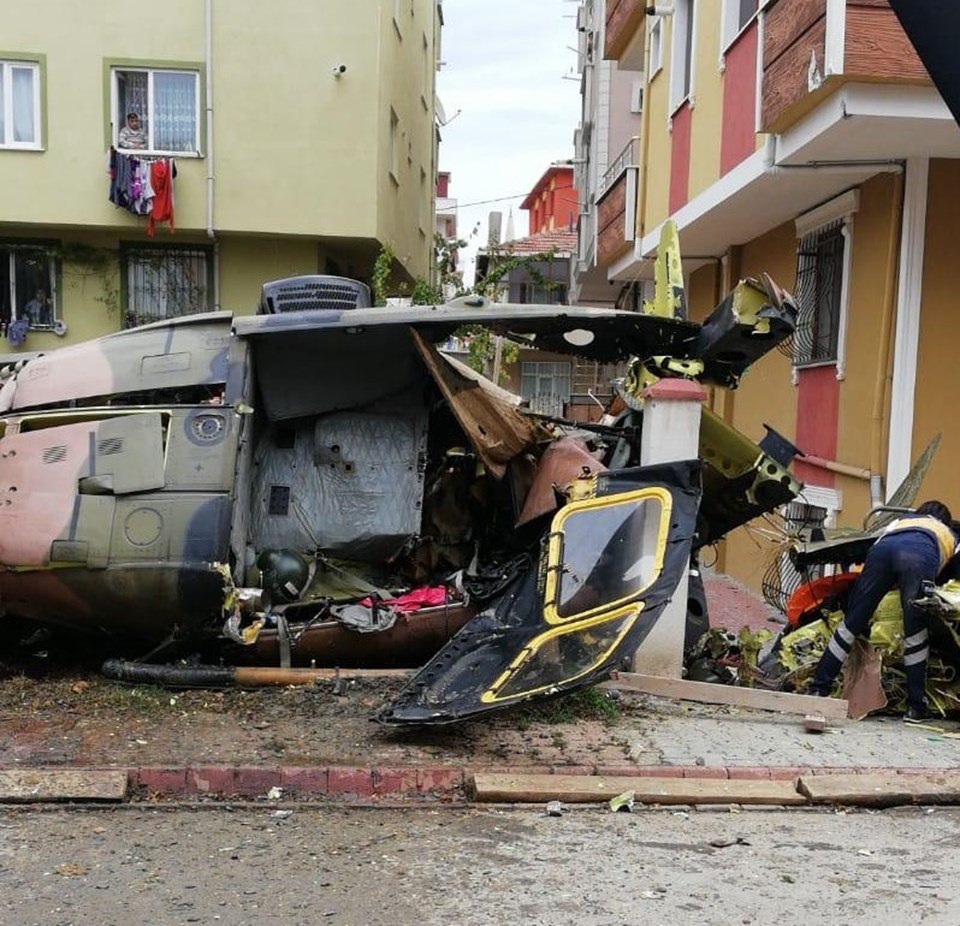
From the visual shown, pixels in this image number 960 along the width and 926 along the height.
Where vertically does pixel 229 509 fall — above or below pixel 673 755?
above

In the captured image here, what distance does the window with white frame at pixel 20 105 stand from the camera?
15125 millimetres

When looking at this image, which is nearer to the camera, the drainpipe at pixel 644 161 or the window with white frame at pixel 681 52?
the window with white frame at pixel 681 52

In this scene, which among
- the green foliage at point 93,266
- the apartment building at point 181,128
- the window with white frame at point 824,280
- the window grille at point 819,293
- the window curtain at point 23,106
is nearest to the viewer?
the window with white frame at point 824,280

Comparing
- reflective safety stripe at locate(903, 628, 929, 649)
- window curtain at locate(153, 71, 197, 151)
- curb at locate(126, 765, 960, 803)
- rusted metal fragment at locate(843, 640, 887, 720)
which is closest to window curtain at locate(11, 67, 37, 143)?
window curtain at locate(153, 71, 197, 151)

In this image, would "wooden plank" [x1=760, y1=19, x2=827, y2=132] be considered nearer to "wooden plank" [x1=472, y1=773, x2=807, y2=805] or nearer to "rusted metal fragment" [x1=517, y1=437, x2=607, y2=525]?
"rusted metal fragment" [x1=517, y1=437, x2=607, y2=525]

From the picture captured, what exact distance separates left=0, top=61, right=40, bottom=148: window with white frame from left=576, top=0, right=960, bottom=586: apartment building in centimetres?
999

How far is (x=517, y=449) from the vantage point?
6.90 meters

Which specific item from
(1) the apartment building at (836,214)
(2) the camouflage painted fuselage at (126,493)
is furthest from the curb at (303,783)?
(1) the apartment building at (836,214)

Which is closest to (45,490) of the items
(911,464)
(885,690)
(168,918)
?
(168,918)

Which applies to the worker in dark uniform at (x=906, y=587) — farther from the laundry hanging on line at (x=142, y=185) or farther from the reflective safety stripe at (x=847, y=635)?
the laundry hanging on line at (x=142, y=185)

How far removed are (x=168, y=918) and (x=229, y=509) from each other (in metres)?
2.82

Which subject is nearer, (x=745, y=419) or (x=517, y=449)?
(x=517, y=449)

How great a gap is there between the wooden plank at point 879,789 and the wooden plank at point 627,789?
0.34 feet

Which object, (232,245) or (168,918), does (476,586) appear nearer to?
(168,918)
